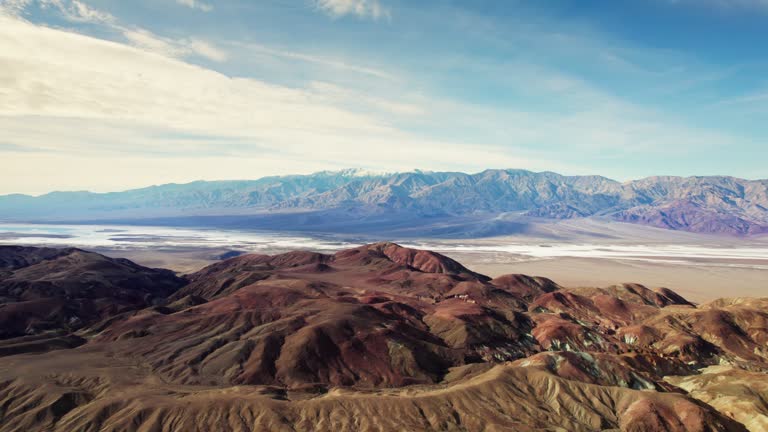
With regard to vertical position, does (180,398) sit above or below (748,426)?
above

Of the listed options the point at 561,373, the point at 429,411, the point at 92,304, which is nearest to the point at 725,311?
the point at 561,373

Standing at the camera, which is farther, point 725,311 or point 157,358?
point 725,311

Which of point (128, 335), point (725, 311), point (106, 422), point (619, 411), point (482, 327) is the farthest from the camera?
point (725, 311)

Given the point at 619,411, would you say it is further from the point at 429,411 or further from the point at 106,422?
the point at 106,422

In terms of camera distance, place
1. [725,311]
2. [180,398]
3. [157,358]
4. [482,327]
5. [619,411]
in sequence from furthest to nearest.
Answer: [725,311]
[482,327]
[157,358]
[619,411]
[180,398]

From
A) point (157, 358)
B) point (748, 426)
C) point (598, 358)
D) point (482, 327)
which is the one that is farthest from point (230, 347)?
point (748, 426)

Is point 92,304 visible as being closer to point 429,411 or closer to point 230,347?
point 230,347
